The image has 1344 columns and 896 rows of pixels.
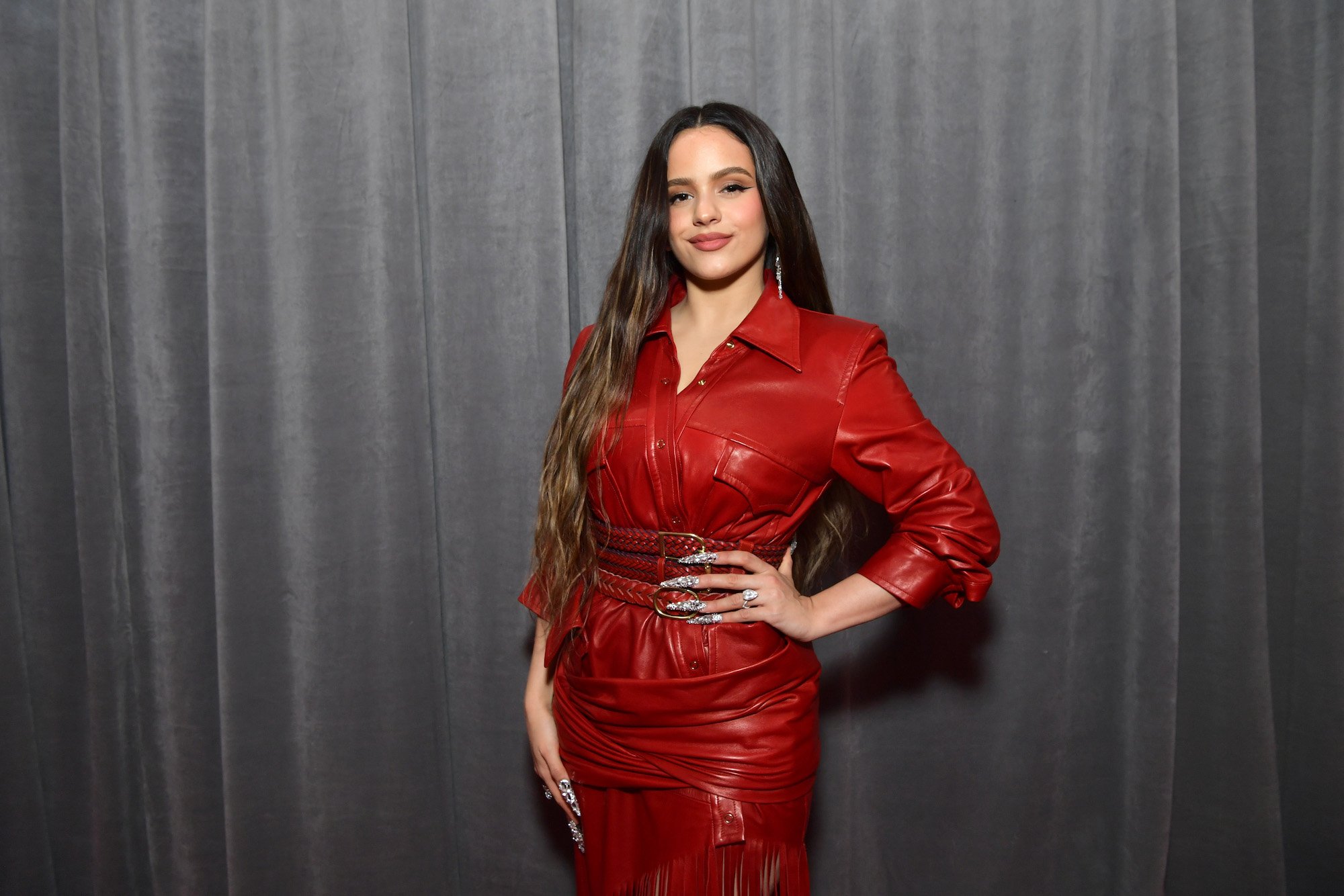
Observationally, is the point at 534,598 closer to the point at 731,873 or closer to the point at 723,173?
the point at 731,873

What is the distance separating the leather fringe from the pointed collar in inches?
32.0

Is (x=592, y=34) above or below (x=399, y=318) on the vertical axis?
above

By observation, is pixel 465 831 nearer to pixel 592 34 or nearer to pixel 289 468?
pixel 289 468

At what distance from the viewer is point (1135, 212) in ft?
8.04

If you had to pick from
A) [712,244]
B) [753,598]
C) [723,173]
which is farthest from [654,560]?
[723,173]

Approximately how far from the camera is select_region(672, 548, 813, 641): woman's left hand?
1673mm

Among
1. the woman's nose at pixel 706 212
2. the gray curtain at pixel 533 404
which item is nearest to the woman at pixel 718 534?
the woman's nose at pixel 706 212

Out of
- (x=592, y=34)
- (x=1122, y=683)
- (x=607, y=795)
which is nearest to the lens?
(x=607, y=795)

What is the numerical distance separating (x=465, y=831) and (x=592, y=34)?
2069 millimetres

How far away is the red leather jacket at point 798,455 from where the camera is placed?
1.68 m

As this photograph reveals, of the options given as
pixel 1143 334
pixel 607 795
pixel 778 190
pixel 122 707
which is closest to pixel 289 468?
pixel 122 707

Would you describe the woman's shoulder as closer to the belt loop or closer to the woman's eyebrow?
the woman's eyebrow

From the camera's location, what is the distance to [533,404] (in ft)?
8.20

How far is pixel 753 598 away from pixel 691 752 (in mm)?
275
